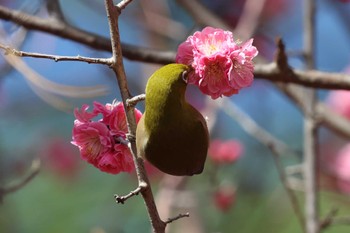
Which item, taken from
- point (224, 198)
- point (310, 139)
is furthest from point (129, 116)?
point (224, 198)

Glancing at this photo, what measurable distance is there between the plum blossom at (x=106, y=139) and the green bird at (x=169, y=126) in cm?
8

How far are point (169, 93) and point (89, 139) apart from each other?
5.7 inches

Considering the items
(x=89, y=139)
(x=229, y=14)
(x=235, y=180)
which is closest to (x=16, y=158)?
(x=235, y=180)

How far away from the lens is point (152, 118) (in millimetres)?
580

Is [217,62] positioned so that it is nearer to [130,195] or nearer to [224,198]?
[130,195]

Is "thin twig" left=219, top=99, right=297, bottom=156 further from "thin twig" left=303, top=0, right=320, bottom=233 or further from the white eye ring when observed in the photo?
the white eye ring

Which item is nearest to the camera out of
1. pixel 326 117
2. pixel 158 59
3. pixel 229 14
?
pixel 158 59

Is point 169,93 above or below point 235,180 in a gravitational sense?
below

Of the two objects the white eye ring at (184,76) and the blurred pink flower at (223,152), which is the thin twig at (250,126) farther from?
the white eye ring at (184,76)

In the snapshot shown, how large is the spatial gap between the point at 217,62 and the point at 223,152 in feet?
3.94

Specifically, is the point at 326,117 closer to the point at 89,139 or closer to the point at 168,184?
the point at 168,184

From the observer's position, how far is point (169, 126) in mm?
581

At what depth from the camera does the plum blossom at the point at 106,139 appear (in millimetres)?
675

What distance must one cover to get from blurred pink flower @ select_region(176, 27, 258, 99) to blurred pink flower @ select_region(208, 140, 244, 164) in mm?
1161
